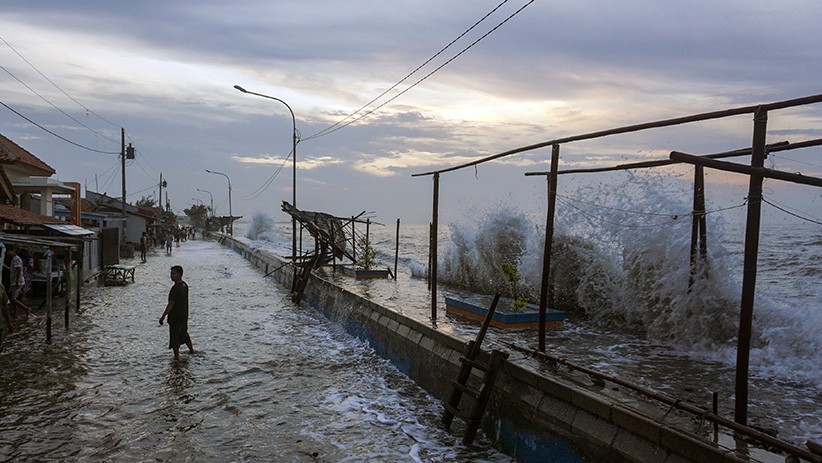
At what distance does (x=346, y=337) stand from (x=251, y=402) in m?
5.04

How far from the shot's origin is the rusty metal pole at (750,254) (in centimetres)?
482

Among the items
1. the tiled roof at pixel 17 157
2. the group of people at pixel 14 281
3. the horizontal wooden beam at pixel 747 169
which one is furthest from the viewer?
the tiled roof at pixel 17 157

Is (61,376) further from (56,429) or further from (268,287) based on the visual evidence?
(268,287)

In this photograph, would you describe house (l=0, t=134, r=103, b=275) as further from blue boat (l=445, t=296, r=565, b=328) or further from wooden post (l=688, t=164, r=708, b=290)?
wooden post (l=688, t=164, r=708, b=290)

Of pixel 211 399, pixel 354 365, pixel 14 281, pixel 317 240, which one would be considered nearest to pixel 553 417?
pixel 211 399

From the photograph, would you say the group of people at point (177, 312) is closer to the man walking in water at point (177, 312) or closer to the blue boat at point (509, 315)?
the man walking in water at point (177, 312)

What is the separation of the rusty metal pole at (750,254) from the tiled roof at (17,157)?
66.3ft

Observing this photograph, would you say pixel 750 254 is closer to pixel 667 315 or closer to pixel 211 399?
pixel 667 315

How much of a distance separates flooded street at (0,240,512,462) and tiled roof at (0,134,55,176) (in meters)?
6.89

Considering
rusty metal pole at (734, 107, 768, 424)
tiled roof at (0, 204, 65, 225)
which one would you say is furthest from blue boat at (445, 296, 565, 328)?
tiled roof at (0, 204, 65, 225)

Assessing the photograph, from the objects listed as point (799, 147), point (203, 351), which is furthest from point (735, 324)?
point (203, 351)

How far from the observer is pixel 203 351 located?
36.9 feet

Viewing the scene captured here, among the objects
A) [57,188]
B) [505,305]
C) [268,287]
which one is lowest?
[268,287]

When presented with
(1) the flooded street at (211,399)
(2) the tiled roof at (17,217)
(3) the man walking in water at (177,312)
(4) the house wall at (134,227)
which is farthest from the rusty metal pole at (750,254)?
(4) the house wall at (134,227)
